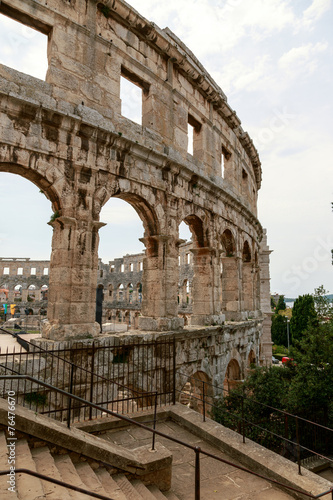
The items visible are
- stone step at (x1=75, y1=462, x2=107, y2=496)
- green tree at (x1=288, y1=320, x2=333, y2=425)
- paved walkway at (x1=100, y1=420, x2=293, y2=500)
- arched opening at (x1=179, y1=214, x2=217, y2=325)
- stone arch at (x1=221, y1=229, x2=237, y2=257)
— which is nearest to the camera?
stone step at (x1=75, y1=462, x2=107, y2=496)

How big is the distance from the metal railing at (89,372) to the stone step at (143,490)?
4.31 ft

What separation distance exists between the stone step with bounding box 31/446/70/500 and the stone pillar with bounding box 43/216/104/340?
124 inches

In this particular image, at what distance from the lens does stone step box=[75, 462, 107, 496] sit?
3.30 m

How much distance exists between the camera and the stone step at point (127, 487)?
3582 mm

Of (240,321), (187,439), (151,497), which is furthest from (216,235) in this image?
(151,497)

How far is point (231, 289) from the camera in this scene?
13195 millimetres

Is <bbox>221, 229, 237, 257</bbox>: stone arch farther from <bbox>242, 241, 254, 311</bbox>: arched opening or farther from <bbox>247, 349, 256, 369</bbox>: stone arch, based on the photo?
<bbox>247, 349, 256, 369</bbox>: stone arch

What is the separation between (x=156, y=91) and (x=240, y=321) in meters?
8.79

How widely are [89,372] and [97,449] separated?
1.53 metres

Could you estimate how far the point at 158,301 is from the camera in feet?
28.6

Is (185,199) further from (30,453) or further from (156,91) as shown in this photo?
(30,453)

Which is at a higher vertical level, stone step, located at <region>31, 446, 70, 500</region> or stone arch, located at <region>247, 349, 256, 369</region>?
stone step, located at <region>31, 446, 70, 500</region>

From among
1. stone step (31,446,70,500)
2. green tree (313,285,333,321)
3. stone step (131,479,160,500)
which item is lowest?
stone step (131,479,160,500)

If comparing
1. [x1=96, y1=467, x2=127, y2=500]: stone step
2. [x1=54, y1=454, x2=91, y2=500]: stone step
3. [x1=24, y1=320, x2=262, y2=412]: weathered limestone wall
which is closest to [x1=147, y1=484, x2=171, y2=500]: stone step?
[x1=96, y1=467, x2=127, y2=500]: stone step
